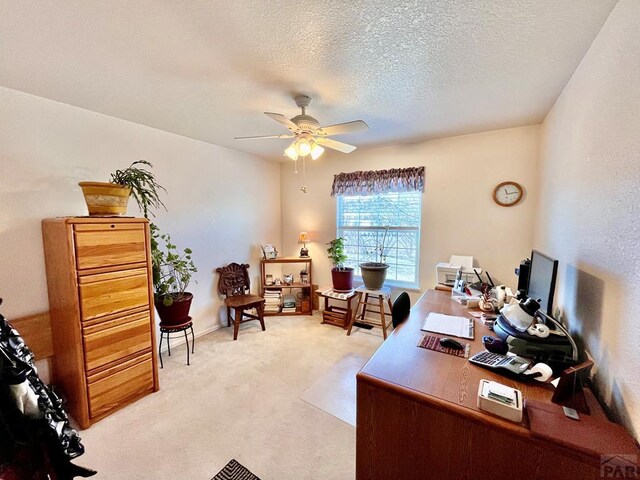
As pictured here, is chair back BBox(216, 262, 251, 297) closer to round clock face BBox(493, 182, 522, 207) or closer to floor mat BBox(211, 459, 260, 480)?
floor mat BBox(211, 459, 260, 480)

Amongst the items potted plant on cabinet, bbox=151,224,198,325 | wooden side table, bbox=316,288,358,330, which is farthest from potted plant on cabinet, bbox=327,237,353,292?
potted plant on cabinet, bbox=151,224,198,325

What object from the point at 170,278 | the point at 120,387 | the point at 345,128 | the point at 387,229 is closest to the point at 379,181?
the point at 387,229

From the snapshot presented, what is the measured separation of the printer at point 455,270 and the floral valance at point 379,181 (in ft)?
3.06

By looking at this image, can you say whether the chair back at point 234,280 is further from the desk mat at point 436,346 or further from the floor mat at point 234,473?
the desk mat at point 436,346

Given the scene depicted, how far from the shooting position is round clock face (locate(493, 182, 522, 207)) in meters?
2.67

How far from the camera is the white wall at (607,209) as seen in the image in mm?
928

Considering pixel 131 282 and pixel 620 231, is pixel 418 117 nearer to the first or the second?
pixel 620 231

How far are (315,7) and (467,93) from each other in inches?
53.9

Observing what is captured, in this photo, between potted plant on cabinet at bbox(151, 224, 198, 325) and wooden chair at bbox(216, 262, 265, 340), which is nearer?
potted plant on cabinet at bbox(151, 224, 198, 325)

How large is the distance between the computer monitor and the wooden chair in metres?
2.75

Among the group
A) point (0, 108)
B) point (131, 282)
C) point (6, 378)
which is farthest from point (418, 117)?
point (0, 108)

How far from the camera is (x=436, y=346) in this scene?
140 centimetres

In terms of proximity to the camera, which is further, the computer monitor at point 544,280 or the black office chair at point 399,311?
the black office chair at point 399,311

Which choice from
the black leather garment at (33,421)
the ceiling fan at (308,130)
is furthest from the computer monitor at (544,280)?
the black leather garment at (33,421)
